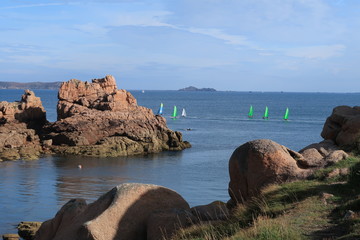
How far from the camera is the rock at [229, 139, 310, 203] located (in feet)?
45.3

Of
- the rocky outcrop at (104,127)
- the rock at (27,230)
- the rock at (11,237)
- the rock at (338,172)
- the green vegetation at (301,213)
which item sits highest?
the rock at (338,172)

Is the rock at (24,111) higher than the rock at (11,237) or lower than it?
higher

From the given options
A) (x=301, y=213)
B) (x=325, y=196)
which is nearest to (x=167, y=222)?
(x=301, y=213)

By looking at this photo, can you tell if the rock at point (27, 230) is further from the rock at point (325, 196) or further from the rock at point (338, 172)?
the rock at point (325, 196)

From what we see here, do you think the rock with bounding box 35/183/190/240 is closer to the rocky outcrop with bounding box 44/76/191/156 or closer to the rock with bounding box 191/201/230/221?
the rock with bounding box 191/201/230/221

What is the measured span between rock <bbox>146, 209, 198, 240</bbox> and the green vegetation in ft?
3.28

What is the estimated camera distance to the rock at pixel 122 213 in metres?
13.0

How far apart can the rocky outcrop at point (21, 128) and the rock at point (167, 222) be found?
1532 inches

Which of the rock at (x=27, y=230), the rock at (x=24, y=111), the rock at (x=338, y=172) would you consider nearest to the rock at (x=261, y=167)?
the rock at (x=338, y=172)

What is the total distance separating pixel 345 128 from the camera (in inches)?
838

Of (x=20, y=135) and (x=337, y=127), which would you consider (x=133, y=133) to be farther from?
(x=337, y=127)

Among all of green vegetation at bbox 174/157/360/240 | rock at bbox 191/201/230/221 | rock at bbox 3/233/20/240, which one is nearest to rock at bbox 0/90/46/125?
rock at bbox 3/233/20/240

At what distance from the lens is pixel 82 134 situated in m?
55.9

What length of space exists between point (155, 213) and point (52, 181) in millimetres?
27562
